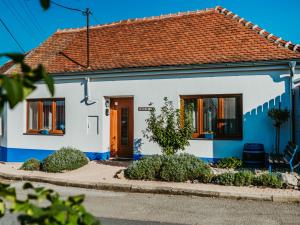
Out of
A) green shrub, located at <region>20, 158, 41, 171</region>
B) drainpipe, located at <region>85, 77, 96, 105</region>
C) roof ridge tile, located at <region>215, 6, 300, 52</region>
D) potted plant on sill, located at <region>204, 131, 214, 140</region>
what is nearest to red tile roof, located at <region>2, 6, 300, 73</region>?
roof ridge tile, located at <region>215, 6, 300, 52</region>

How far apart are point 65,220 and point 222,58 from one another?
11.0 meters

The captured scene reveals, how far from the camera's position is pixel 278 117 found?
10.7 metres

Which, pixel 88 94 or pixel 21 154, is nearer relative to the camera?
pixel 88 94

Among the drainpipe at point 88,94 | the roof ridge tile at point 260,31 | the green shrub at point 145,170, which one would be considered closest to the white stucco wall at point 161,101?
the drainpipe at point 88,94

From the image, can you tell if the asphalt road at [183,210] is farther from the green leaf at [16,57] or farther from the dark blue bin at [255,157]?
the green leaf at [16,57]

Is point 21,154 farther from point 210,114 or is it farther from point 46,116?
point 210,114

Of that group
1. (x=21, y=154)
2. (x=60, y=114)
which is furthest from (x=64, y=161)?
(x=21, y=154)

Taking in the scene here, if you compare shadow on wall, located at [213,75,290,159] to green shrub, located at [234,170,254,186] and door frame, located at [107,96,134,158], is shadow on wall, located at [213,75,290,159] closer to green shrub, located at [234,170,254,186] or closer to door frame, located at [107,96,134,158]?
green shrub, located at [234,170,254,186]

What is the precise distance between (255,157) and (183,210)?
15.2 ft

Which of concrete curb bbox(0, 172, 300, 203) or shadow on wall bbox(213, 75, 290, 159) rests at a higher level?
shadow on wall bbox(213, 75, 290, 159)

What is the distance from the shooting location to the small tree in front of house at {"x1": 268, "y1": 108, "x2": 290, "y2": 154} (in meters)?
10.7

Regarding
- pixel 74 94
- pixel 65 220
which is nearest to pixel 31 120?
pixel 74 94

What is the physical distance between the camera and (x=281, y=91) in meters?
11.1

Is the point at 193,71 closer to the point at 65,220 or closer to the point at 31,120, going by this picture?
the point at 31,120
